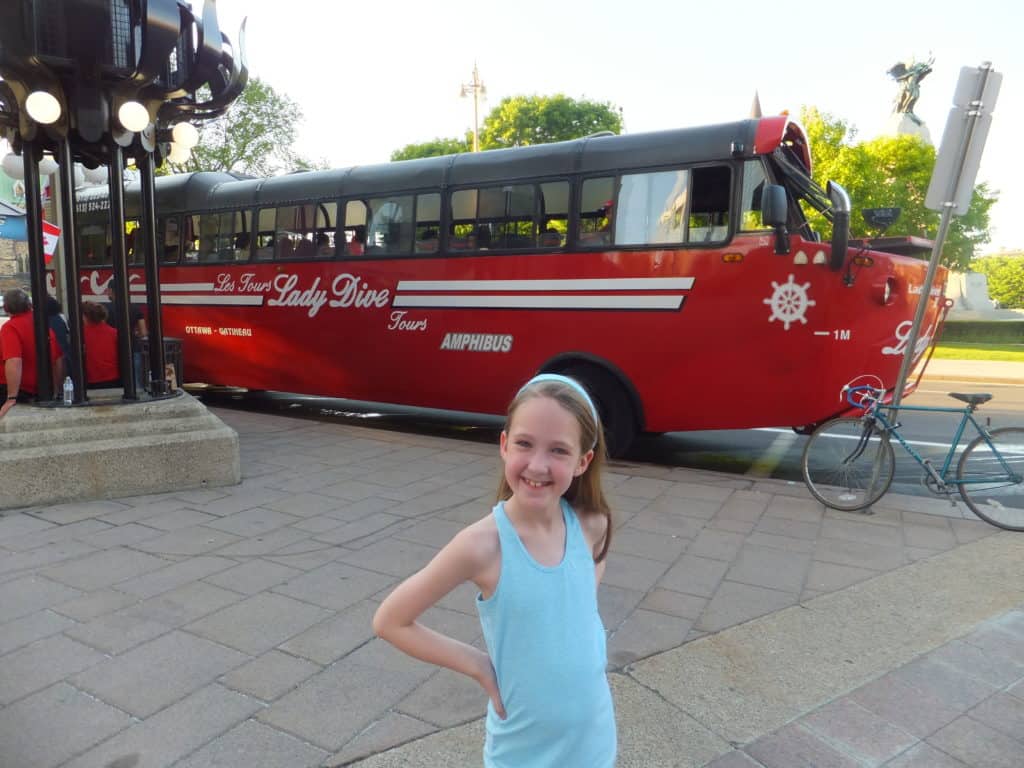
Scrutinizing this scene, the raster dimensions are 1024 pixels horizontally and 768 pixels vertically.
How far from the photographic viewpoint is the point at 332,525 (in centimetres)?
517

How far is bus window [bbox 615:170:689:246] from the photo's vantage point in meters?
6.99

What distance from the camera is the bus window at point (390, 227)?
28.6 feet

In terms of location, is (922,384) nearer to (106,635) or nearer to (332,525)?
(332,525)

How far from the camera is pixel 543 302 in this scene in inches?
306

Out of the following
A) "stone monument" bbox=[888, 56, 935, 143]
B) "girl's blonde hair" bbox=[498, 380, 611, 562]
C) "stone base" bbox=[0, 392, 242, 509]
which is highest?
"stone monument" bbox=[888, 56, 935, 143]

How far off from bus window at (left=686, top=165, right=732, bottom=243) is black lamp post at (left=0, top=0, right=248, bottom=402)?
435 centimetres

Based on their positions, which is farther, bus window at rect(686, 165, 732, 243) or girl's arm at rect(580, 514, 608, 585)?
bus window at rect(686, 165, 732, 243)

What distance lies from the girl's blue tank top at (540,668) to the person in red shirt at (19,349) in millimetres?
5958

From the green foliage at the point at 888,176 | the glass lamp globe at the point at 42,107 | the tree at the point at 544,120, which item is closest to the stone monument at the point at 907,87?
the green foliage at the point at 888,176

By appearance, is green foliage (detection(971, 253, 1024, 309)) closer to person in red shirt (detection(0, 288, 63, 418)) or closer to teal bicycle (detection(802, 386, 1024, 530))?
teal bicycle (detection(802, 386, 1024, 530))

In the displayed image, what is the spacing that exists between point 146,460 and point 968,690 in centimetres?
558

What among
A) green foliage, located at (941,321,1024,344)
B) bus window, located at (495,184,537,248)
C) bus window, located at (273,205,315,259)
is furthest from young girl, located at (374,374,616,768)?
green foliage, located at (941,321,1024,344)

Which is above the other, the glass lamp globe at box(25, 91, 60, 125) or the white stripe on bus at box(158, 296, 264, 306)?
the glass lamp globe at box(25, 91, 60, 125)

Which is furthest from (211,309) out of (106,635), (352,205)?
(106,635)
